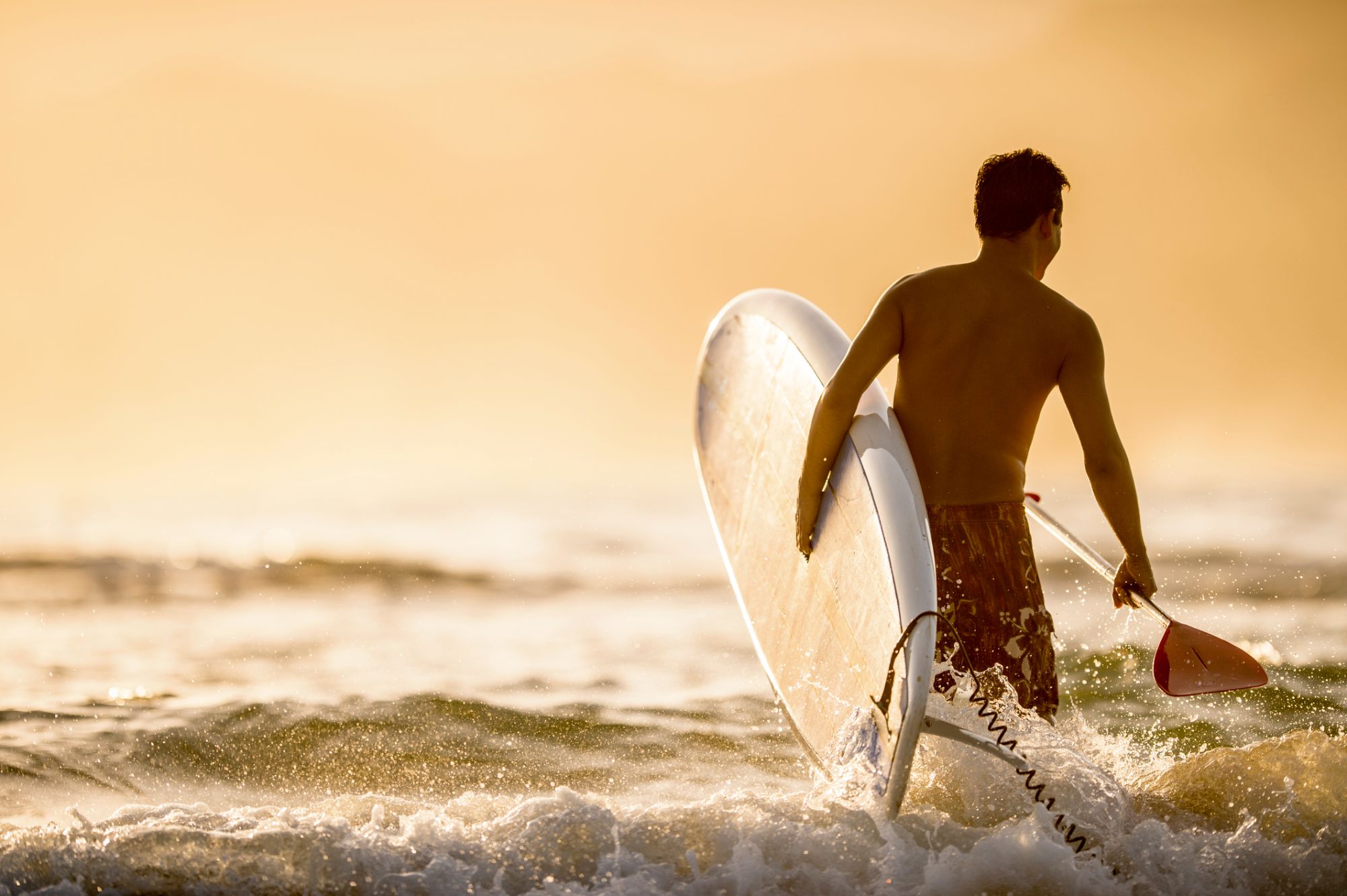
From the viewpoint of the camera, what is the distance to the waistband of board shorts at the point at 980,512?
2865mm

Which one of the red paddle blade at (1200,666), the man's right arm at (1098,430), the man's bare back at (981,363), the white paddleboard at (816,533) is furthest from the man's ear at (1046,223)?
the red paddle blade at (1200,666)

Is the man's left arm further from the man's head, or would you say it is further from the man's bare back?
the man's head

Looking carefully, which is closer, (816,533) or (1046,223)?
(1046,223)

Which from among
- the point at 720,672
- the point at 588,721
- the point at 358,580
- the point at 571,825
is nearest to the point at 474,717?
the point at 588,721

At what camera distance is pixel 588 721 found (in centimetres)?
498

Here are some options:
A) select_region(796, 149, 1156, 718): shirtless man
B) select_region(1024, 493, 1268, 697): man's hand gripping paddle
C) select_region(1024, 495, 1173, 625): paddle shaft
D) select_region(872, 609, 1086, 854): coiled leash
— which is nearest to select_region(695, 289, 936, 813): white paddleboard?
select_region(872, 609, 1086, 854): coiled leash

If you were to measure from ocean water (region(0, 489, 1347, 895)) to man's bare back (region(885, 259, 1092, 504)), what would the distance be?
0.56m

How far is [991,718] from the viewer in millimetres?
2693

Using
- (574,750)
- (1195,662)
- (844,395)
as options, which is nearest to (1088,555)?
(1195,662)

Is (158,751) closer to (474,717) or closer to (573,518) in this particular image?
(474,717)

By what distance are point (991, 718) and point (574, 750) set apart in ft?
7.06

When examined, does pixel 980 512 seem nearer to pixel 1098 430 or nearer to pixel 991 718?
pixel 1098 430

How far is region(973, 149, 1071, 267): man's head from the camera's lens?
2809 millimetres

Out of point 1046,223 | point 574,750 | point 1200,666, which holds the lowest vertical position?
point 574,750
